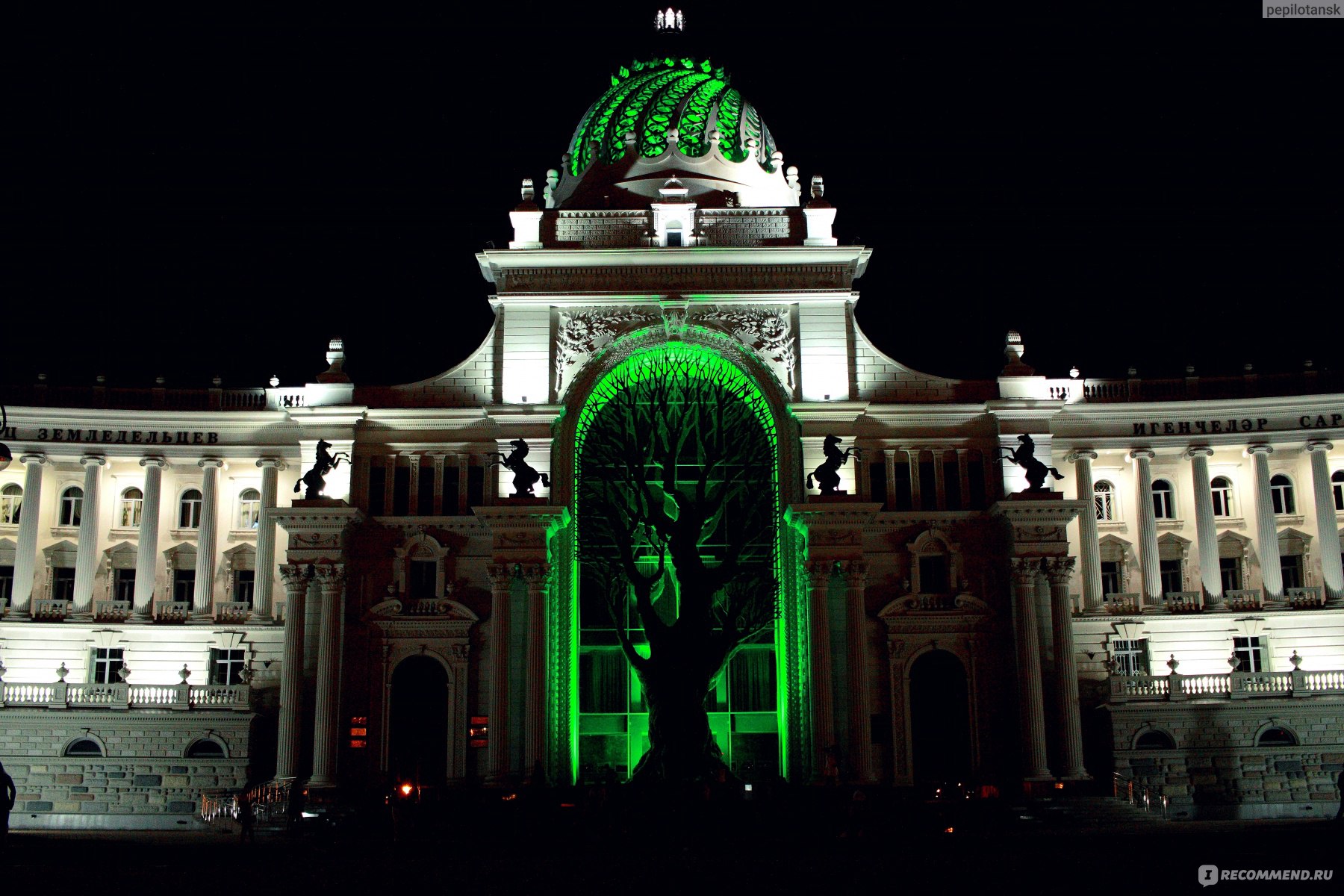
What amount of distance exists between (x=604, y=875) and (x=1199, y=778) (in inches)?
1176

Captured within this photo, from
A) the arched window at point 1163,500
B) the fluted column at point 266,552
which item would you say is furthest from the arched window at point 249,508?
the arched window at point 1163,500

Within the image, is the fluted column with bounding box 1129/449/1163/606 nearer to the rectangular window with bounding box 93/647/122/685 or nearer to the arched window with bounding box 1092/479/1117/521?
the arched window with bounding box 1092/479/1117/521

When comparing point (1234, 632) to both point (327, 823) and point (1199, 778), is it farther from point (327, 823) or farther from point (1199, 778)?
point (327, 823)

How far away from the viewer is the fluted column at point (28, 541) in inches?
2039

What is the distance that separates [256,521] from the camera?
54656mm

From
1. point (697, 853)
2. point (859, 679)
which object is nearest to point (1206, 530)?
point (859, 679)

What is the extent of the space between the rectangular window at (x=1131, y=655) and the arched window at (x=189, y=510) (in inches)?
1444

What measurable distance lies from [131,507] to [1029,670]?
3602cm

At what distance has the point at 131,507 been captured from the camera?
55.1 meters

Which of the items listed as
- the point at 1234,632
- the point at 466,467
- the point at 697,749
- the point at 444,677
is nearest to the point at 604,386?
the point at 466,467

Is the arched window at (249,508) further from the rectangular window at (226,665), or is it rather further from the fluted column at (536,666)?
the fluted column at (536,666)

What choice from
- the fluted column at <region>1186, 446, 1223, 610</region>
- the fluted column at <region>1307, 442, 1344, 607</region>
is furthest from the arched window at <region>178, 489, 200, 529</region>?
the fluted column at <region>1307, 442, 1344, 607</region>

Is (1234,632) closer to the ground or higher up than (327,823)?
higher up

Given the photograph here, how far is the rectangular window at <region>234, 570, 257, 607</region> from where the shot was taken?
53938 millimetres
